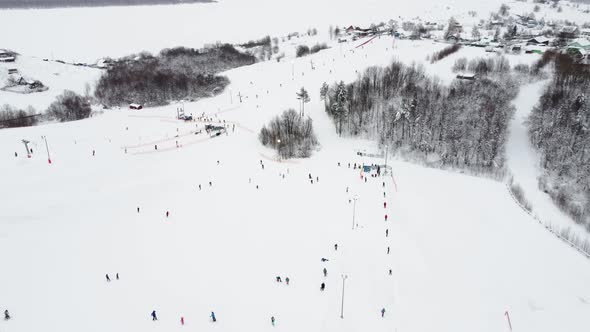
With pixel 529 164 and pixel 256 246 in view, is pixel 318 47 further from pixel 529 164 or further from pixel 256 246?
pixel 256 246

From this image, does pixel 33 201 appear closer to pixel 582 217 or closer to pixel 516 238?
pixel 516 238

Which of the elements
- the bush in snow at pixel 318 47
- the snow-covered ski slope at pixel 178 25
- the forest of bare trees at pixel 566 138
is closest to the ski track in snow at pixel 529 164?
the forest of bare trees at pixel 566 138

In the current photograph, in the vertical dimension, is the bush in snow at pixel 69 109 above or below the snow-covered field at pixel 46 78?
below

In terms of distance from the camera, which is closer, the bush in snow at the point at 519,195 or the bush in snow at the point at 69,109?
the bush in snow at the point at 519,195

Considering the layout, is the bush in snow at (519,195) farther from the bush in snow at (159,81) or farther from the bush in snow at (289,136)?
the bush in snow at (159,81)

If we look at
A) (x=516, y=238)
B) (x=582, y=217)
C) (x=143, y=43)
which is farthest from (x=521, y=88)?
(x=143, y=43)

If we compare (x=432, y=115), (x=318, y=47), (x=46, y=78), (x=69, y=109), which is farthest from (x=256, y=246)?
(x=318, y=47)

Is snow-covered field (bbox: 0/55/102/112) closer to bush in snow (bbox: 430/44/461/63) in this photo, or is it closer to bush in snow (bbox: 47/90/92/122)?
bush in snow (bbox: 47/90/92/122)
